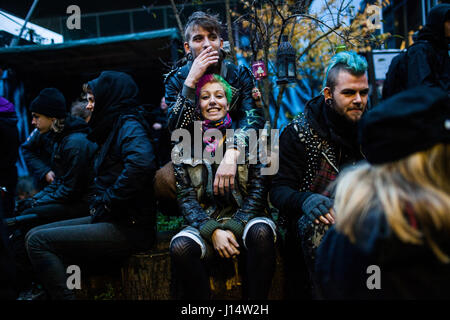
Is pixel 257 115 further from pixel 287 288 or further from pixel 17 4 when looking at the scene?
pixel 17 4

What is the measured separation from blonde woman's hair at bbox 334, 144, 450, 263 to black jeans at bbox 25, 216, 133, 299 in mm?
2149

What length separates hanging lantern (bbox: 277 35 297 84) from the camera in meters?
3.29

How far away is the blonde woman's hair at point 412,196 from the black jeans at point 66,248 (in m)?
2.15

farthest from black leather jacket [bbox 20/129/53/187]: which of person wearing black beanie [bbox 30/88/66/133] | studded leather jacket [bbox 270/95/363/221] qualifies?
studded leather jacket [bbox 270/95/363/221]

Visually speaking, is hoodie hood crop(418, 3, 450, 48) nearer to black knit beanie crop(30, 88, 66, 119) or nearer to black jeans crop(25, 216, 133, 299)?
black jeans crop(25, 216, 133, 299)

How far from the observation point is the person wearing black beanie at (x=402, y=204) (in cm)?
107

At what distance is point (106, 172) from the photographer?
3049 millimetres

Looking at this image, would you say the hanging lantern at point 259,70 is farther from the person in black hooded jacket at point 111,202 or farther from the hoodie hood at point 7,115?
the hoodie hood at point 7,115

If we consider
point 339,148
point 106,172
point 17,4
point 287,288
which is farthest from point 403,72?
point 17,4

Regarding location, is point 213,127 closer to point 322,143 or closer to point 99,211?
point 322,143

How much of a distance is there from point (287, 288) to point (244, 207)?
763 mm

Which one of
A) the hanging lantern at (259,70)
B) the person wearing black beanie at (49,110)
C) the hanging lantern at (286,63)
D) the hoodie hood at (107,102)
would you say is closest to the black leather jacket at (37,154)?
the person wearing black beanie at (49,110)

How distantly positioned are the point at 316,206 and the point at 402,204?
1283 millimetres

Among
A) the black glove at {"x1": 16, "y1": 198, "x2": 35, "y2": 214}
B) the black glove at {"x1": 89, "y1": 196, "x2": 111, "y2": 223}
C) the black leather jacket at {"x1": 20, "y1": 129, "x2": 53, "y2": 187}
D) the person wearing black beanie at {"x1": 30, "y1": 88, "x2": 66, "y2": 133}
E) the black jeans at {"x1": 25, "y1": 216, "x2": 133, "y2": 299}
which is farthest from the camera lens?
the black leather jacket at {"x1": 20, "y1": 129, "x2": 53, "y2": 187}
